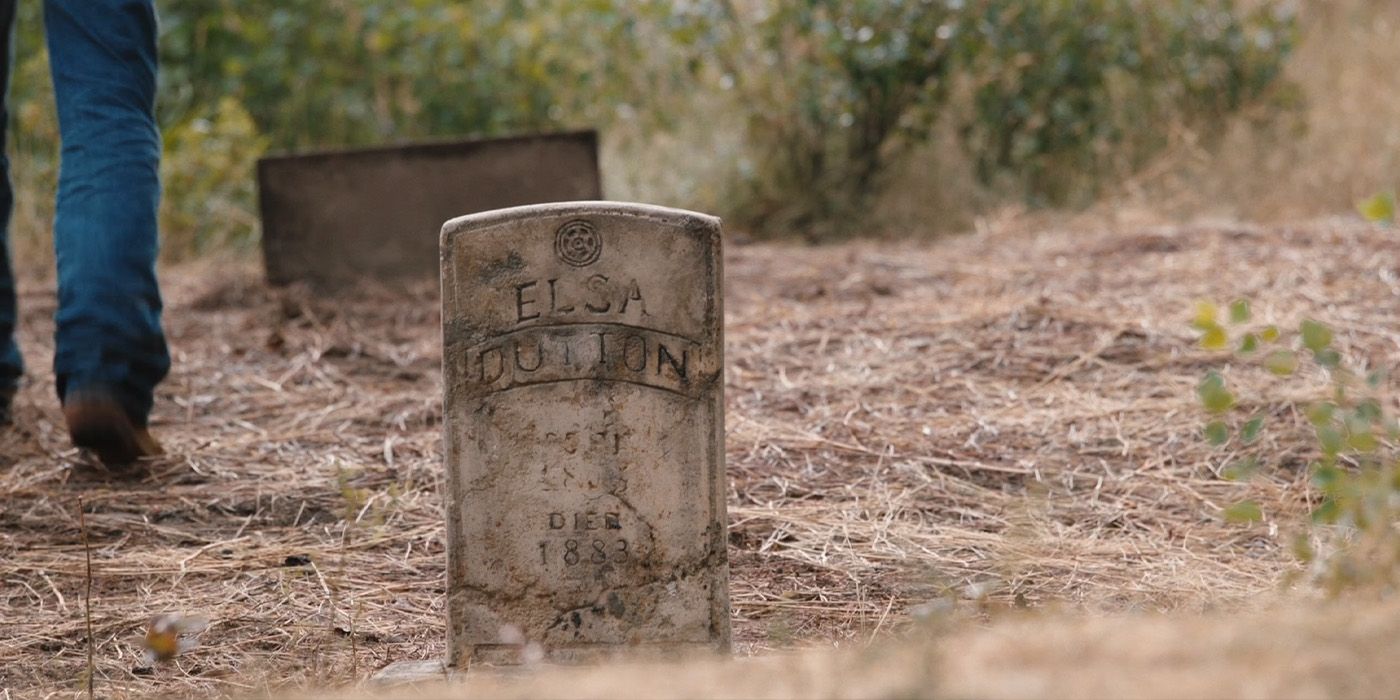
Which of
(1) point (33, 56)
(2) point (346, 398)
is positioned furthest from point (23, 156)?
(2) point (346, 398)

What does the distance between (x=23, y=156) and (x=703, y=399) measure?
589 cm

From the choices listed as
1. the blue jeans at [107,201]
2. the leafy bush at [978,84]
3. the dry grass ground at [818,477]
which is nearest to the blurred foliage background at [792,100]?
the leafy bush at [978,84]

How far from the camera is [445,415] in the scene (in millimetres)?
2439

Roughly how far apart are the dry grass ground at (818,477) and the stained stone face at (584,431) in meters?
0.22

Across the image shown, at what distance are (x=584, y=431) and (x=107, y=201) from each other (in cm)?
136

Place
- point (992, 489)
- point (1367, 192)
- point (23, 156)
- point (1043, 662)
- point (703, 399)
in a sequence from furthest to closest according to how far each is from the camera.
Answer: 1. point (23, 156)
2. point (1367, 192)
3. point (992, 489)
4. point (703, 399)
5. point (1043, 662)

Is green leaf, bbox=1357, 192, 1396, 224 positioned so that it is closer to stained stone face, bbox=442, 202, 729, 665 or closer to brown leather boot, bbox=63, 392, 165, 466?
stained stone face, bbox=442, 202, 729, 665

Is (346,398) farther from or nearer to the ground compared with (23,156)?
nearer to the ground

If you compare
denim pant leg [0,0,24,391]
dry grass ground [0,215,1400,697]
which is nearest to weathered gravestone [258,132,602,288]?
dry grass ground [0,215,1400,697]

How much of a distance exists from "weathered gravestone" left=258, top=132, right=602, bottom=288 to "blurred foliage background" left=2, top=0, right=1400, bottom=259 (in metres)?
1.46

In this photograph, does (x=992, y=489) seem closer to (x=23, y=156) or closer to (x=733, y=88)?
(x=733, y=88)

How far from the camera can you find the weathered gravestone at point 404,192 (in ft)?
18.3

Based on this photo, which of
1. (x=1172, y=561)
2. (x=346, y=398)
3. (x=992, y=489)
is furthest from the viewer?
(x=346, y=398)

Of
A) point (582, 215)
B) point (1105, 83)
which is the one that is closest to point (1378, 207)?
point (582, 215)
